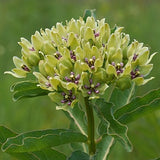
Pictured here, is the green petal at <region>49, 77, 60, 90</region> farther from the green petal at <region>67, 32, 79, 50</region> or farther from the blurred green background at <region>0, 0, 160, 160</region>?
the blurred green background at <region>0, 0, 160, 160</region>

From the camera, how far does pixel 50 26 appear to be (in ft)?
20.6

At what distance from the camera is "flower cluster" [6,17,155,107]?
1.66 metres

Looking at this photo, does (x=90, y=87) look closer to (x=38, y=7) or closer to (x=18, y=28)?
(x=18, y=28)

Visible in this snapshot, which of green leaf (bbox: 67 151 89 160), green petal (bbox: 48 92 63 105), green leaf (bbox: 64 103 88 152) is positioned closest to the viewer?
green petal (bbox: 48 92 63 105)

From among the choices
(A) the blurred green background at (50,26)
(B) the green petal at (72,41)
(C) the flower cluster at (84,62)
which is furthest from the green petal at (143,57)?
(A) the blurred green background at (50,26)

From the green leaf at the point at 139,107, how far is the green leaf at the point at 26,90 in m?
0.33

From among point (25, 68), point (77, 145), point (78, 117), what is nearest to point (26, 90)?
point (25, 68)

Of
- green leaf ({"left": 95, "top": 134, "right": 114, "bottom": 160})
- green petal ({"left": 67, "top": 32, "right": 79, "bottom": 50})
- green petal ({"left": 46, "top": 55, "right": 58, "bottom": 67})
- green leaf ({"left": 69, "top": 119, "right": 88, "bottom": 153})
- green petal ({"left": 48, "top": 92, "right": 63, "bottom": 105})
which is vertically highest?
green petal ({"left": 67, "top": 32, "right": 79, "bottom": 50})

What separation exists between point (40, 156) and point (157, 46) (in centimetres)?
341

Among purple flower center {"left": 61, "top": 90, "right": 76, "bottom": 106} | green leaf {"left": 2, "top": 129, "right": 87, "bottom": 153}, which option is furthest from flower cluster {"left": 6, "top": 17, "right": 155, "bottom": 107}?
green leaf {"left": 2, "top": 129, "right": 87, "bottom": 153}

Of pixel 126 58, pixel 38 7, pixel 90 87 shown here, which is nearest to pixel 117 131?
pixel 90 87

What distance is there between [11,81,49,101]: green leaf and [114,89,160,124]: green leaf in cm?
33

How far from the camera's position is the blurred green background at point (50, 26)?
2752 mm

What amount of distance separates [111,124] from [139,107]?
154 mm
